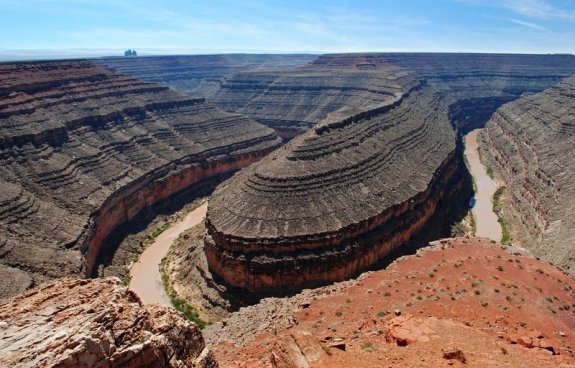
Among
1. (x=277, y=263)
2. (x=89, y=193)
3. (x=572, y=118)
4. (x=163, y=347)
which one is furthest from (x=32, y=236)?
(x=572, y=118)

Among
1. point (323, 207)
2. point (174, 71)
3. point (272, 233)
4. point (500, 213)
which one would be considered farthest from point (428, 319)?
point (174, 71)

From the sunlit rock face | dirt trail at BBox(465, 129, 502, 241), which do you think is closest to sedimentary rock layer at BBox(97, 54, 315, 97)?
dirt trail at BBox(465, 129, 502, 241)

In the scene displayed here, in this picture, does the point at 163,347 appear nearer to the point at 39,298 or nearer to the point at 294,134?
the point at 39,298

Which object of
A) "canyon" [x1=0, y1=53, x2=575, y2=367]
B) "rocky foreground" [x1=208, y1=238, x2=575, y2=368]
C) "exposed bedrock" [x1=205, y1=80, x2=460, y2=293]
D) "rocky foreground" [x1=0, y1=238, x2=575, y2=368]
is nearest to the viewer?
"rocky foreground" [x1=0, y1=238, x2=575, y2=368]

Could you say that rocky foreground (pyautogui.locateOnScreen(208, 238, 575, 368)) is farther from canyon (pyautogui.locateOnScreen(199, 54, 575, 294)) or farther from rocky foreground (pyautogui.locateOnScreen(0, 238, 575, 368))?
canyon (pyautogui.locateOnScreen(199, 54, 575, 294))

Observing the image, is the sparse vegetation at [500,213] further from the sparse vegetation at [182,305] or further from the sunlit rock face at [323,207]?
the sparse vegetation at [182,305]

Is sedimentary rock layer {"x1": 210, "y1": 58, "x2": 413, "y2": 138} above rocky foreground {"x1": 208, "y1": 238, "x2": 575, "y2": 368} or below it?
above

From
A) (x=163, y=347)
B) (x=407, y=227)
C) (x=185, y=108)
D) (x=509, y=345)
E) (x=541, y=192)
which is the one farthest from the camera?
(x=185, y=108)
